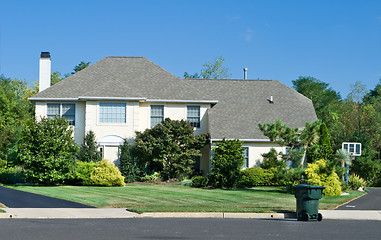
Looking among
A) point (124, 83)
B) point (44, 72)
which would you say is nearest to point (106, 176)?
point (124, 83)

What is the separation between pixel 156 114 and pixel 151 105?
2.36 ft

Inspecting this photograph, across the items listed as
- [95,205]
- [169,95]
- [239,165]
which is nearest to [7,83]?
[169,95]

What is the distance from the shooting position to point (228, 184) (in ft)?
100

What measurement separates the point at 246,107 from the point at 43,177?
1536cm

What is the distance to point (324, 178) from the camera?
2681 cm

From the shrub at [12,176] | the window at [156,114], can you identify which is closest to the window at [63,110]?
the shrub at [12,176]

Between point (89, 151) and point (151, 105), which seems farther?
point (151, 105)

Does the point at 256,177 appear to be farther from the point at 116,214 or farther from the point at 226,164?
the point at 116,214

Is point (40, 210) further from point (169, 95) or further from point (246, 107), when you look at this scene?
point (246, 107)

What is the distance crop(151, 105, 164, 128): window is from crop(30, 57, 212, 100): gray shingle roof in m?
0.77

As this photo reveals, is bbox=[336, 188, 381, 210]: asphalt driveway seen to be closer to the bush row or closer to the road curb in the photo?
the road curb

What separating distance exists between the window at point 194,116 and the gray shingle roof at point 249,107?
2.92ft

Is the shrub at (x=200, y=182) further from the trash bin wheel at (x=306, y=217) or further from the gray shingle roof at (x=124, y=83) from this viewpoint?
the trash bin wheel at (x=306, y=217)

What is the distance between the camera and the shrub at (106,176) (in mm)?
30562
